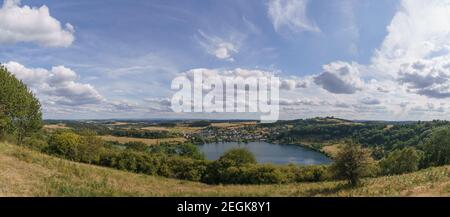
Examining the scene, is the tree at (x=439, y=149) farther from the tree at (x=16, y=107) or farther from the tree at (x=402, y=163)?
the tree at (x=16, y=107)

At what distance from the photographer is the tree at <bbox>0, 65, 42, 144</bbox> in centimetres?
3603

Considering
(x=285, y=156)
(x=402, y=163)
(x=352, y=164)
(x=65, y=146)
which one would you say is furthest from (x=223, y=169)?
(x=285, y=156)

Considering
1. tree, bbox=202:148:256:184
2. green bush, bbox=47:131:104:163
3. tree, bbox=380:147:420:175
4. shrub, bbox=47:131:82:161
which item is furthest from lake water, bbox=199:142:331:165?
shrub, bbox=47:131:82:161

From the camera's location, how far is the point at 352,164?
89.9 ft

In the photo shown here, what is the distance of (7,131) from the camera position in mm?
38469

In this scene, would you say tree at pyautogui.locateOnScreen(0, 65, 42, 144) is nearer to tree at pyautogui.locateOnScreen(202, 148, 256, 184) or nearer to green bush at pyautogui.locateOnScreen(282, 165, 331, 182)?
tree at pyautogui.locateOnScreen(202, 148, 256, 184)

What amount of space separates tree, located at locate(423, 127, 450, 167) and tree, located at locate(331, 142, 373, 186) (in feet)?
127

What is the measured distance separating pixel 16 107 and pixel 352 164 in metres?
34.0

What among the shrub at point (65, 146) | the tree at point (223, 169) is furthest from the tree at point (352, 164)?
the shrub at point (65, 146)

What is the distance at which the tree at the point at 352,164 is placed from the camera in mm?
27016

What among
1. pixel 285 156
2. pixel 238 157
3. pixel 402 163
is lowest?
pixel 285 156

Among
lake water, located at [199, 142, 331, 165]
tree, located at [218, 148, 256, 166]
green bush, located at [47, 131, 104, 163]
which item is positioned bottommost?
lake water, located at [199, 142, 331, 165]

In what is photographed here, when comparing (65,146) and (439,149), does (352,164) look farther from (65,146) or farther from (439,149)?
(65,146)

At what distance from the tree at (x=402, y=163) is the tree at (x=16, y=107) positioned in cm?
5500
